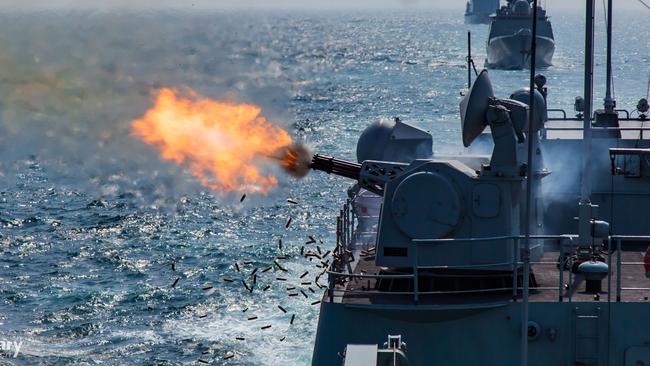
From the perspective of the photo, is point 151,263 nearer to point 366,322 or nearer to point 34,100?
point 34,100

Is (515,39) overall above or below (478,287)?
above

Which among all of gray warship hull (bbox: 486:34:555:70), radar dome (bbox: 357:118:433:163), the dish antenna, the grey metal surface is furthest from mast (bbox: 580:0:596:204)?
gray warship hull (bbox: 486:34:555:70)

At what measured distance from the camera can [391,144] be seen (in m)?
23.8

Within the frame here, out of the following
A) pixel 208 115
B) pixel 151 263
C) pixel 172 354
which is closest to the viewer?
pixel 208 115

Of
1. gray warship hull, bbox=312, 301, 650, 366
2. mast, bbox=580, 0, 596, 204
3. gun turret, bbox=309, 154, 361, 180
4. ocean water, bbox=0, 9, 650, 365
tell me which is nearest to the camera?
gray warship hull, bbox=312, 301, 650, 366

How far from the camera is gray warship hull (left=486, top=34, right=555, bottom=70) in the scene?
405 feet

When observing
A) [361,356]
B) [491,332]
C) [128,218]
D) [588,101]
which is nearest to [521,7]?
[128,218]

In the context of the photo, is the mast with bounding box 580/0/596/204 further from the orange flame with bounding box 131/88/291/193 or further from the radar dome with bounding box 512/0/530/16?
the radar dome with bounding box 512/0/530/16

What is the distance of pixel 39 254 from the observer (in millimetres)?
44344

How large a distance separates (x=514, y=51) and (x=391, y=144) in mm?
102651

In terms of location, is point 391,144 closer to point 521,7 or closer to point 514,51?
point 514,51

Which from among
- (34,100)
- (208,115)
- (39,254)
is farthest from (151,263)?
(208,115)

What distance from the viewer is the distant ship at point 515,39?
124 meters

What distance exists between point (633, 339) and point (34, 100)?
2315 centimetres
